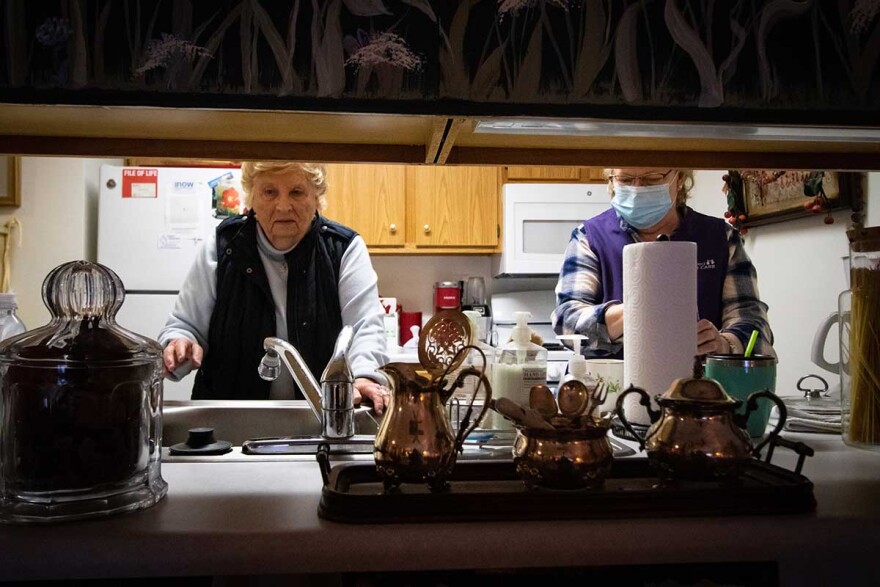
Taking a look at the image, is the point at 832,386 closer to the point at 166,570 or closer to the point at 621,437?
the point at 621,437

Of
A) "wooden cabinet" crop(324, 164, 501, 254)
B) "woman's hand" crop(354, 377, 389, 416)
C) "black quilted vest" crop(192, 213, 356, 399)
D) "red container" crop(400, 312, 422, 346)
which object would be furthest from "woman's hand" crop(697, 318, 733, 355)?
"red container" crop(400, 312, 422, 346)

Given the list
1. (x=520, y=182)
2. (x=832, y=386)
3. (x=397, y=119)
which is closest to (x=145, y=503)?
(x=397, y=119)

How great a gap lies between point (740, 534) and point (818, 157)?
2.70 feet

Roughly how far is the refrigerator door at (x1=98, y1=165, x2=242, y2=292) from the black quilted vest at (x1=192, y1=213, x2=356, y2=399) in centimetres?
124

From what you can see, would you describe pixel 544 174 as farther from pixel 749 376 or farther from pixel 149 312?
pixel 749 376

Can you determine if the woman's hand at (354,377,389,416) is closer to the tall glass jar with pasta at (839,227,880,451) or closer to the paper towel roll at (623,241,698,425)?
the paper towel roll at (623,241,698,425)

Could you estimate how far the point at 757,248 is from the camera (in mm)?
2676

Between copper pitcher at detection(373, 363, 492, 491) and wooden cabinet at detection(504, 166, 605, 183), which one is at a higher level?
wooden cabinet at detection(504, 166, 605, 183)

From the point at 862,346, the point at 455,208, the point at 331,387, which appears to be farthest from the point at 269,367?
the point at 455,208

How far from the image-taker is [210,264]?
65.4 inches

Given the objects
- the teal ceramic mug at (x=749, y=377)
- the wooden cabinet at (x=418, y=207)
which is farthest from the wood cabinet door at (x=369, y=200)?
the teal ceramic mug at (x=749, y=377)

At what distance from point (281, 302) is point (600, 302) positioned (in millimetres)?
Answer: 902

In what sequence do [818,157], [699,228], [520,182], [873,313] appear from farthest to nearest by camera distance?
[520,182] → [699,228] → [818,157] → [873,313]

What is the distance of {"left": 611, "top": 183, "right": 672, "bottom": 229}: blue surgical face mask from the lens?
5.64 feet
